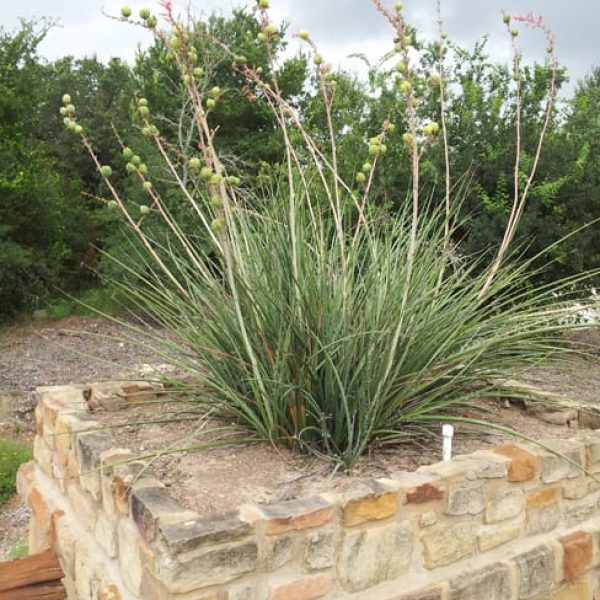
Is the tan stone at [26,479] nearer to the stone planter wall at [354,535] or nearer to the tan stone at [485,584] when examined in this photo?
the stone planter wall at [354,535]

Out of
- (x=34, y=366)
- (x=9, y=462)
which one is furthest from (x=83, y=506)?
(x=34, y=366)

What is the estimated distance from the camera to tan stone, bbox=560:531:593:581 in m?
2.52

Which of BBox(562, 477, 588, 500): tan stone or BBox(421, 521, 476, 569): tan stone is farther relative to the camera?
BBox(562, 477, 588, 500): tan stone

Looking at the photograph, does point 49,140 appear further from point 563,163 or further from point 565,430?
point 565,430

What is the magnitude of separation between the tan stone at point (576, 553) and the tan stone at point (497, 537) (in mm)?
228

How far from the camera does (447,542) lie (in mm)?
2242

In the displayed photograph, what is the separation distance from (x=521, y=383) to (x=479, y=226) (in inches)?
152

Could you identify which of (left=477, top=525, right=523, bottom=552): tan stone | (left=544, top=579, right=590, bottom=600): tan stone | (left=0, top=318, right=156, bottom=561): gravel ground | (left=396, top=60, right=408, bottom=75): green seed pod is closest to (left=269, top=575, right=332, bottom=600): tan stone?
(left=477, top=525, right=523, bottom=552): tan stone

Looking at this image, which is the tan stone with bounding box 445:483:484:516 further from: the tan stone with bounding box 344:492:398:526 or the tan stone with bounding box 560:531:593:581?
the tan stone with bounding box 560:531:593:581

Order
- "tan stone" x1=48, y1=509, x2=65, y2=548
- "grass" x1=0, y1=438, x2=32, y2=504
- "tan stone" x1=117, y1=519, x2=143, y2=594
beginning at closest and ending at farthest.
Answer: "tan stone" x1=117, y1=519, x2=143, y2=594 → "tan stone" x1=48, y1=509, x2=65, y2=548 → "grass" x1=0, y1=438, x2=32, y2=504

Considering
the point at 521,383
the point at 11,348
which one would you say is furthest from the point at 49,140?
the point at 521,383

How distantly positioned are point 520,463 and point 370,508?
0.60 meters

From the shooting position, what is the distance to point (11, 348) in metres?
8.14

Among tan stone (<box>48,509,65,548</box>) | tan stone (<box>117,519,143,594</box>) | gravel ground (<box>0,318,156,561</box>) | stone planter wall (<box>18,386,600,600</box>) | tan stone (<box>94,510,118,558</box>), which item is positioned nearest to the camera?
stone planter wall (<box>18,386,600,600</box>)
